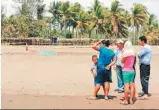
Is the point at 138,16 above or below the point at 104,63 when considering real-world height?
above

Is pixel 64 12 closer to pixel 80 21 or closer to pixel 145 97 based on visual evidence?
pixel 80 21

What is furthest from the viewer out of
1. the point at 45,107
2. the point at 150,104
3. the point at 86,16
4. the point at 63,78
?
the point at 86,16

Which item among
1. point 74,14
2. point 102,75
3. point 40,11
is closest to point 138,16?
point 74,14

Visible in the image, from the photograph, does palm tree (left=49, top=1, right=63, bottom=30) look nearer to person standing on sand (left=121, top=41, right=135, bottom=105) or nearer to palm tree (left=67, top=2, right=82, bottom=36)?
palm tree (left=67, top=2, right=82, bottom=36)

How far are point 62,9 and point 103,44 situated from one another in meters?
66.5

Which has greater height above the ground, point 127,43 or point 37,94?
point 127,43

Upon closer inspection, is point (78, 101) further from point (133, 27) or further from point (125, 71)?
point (133, 27)

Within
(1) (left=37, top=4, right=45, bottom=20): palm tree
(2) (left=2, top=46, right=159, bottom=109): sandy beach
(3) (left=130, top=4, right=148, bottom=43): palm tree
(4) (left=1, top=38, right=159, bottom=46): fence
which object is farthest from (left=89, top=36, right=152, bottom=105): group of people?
(3) (left=130, top=4, right=148, bottom=43): palm tree

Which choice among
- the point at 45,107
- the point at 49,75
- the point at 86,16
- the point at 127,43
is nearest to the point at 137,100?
the point at 127,43

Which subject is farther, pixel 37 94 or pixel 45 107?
pixel 37 94

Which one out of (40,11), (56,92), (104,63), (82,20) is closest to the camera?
(104,63)

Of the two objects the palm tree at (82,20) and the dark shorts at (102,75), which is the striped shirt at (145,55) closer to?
the dark shorts at (102,75)

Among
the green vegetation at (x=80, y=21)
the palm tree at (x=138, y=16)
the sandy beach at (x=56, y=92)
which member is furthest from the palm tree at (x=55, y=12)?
the sandy beach at (x=56, y=92)

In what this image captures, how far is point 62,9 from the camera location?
7556cm
